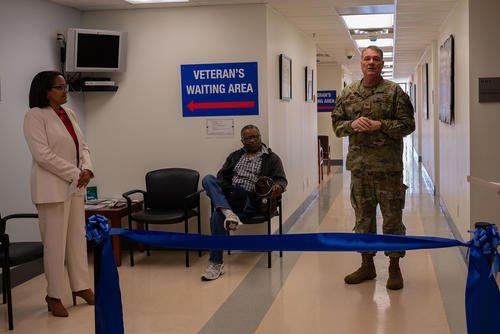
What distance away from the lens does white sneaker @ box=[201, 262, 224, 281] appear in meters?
5.44

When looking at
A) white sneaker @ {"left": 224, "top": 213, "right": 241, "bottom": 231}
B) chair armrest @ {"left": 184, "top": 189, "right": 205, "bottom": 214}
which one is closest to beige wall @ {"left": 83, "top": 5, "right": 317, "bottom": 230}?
chair armrest @ {"left": 184, "top": 189, "right": 205, "bottom": 214}

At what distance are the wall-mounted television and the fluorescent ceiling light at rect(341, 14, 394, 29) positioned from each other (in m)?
2.94

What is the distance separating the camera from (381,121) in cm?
484

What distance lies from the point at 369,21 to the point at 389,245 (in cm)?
638

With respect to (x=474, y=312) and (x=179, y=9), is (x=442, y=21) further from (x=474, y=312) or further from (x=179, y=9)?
(x=474, y=312)

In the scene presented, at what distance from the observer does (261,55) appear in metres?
6.40

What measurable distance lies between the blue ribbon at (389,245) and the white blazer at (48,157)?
1600mm

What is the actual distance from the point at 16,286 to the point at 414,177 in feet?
30.2

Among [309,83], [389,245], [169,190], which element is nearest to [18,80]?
[169,190]

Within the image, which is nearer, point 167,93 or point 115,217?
point 115,217

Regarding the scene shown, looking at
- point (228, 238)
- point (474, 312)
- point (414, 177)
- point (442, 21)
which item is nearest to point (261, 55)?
point (442, 21)

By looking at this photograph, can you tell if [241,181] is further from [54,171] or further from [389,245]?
[389,245]

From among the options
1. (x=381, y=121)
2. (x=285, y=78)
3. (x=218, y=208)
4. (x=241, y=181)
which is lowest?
(x=218, y=208)

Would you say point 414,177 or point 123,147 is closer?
point 123,147
